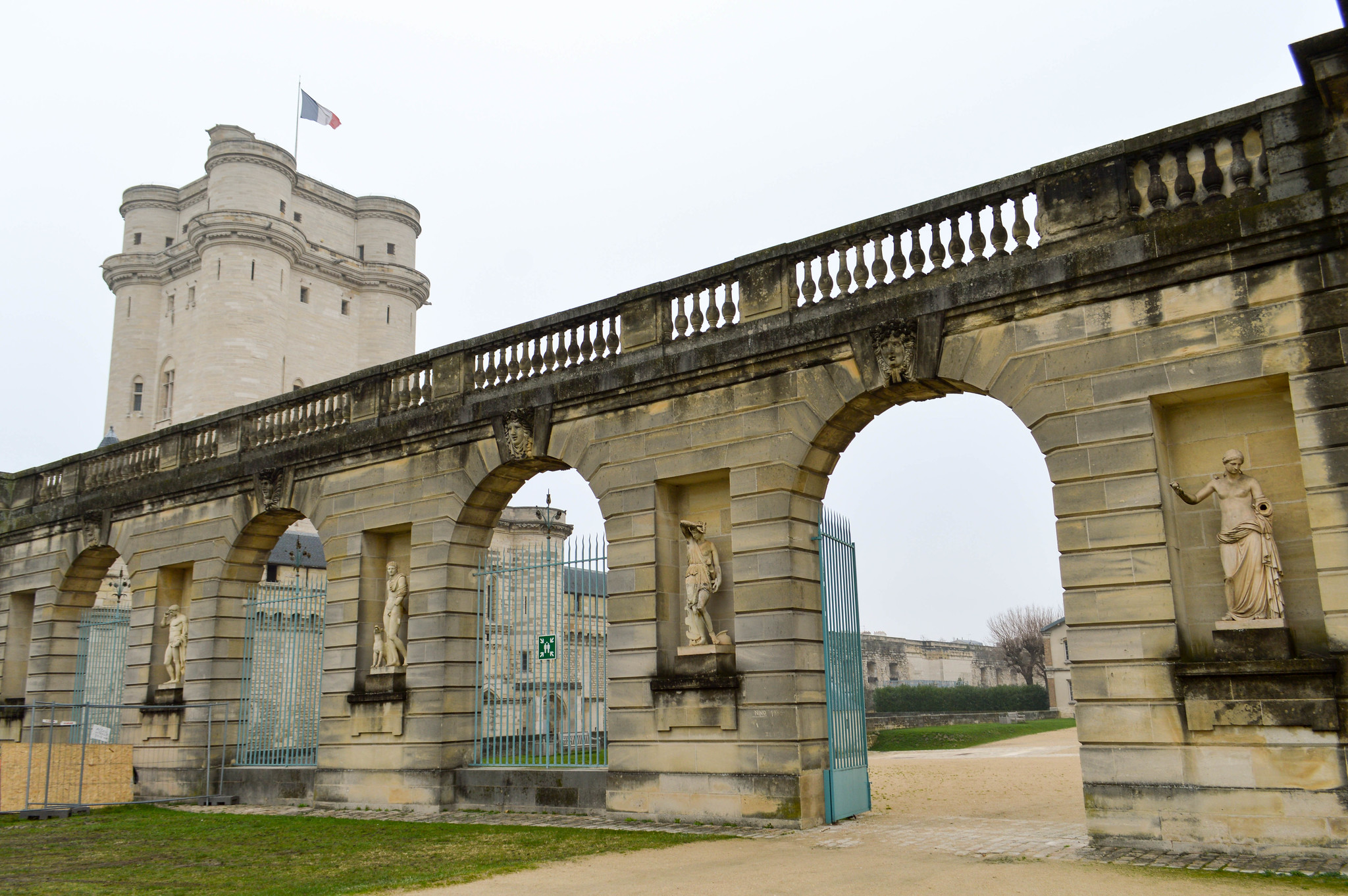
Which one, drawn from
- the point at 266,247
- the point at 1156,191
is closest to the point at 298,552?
the point at 266,247

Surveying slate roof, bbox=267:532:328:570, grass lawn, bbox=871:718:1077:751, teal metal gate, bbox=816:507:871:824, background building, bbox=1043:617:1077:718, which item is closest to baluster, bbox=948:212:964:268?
teal metal gate, bbox=816:507:871:824

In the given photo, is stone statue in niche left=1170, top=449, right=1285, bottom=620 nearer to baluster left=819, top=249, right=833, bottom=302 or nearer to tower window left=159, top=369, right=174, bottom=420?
baluster left=819, top=249, right=833, bottom=302

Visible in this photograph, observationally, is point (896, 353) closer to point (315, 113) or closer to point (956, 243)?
point (956, 243)

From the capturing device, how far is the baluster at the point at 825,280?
1147 centimetres

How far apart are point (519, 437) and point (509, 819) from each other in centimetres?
471

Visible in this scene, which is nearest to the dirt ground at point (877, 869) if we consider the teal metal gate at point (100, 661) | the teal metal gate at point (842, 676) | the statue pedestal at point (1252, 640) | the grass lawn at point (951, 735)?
the teal metal gate at point (842, 676)

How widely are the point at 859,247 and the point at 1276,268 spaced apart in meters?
4.01

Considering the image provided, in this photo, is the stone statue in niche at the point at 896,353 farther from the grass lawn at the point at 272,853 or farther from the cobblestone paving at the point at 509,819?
the grass lawn at the point at 272,853

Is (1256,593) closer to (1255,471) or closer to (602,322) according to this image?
(1255,471)

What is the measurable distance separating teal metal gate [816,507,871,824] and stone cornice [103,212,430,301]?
34978 mm

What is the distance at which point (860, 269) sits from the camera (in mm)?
11242

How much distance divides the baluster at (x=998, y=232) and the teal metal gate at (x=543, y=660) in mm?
5766

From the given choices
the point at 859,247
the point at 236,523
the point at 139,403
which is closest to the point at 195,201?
the point at 139,403

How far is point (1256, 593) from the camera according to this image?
28.0 feet
